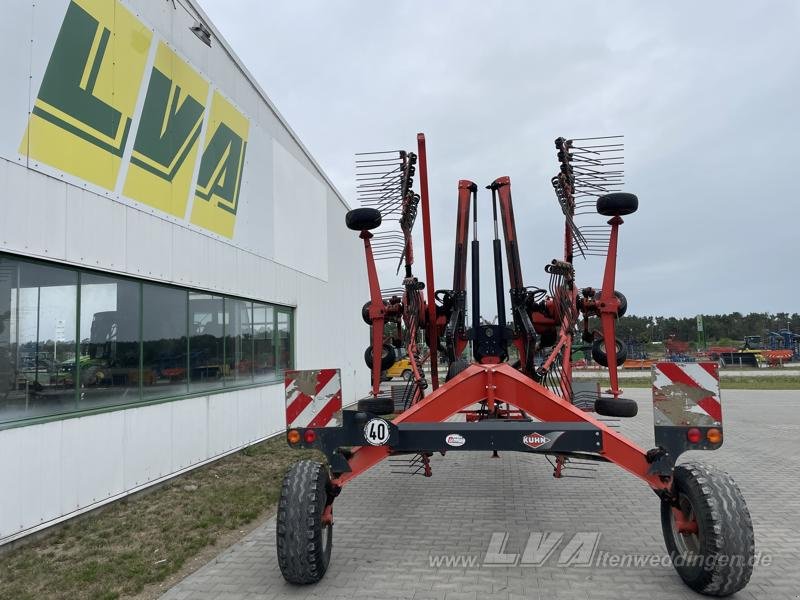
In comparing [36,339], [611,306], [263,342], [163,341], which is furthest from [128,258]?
[611,306]

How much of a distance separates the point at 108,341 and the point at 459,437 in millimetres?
4232

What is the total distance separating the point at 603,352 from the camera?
523cm

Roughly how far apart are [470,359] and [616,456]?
222 cm

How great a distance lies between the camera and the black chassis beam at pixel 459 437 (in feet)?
12.3

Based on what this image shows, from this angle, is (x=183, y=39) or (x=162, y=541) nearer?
(x=162, y=541)

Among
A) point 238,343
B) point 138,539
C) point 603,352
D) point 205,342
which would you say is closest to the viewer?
point 138,539

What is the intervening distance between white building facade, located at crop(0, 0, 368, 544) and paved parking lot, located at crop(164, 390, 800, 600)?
6.92 ft

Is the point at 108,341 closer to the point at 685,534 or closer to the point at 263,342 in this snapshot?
the point at 263,342

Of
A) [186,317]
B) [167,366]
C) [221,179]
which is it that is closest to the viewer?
[167,366]

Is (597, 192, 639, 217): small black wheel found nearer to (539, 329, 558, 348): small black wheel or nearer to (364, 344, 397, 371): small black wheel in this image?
(539, 329, 558, 348): small black wheel

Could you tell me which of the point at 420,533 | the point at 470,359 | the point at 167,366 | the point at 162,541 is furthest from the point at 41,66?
the point at 420,533

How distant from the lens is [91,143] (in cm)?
581

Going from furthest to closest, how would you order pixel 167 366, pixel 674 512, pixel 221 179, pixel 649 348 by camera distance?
pixel 649 348, pixel 221 179, pixel 167 366, pixel 674 512

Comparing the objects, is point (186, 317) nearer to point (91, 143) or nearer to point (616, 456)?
point (91, 143)
